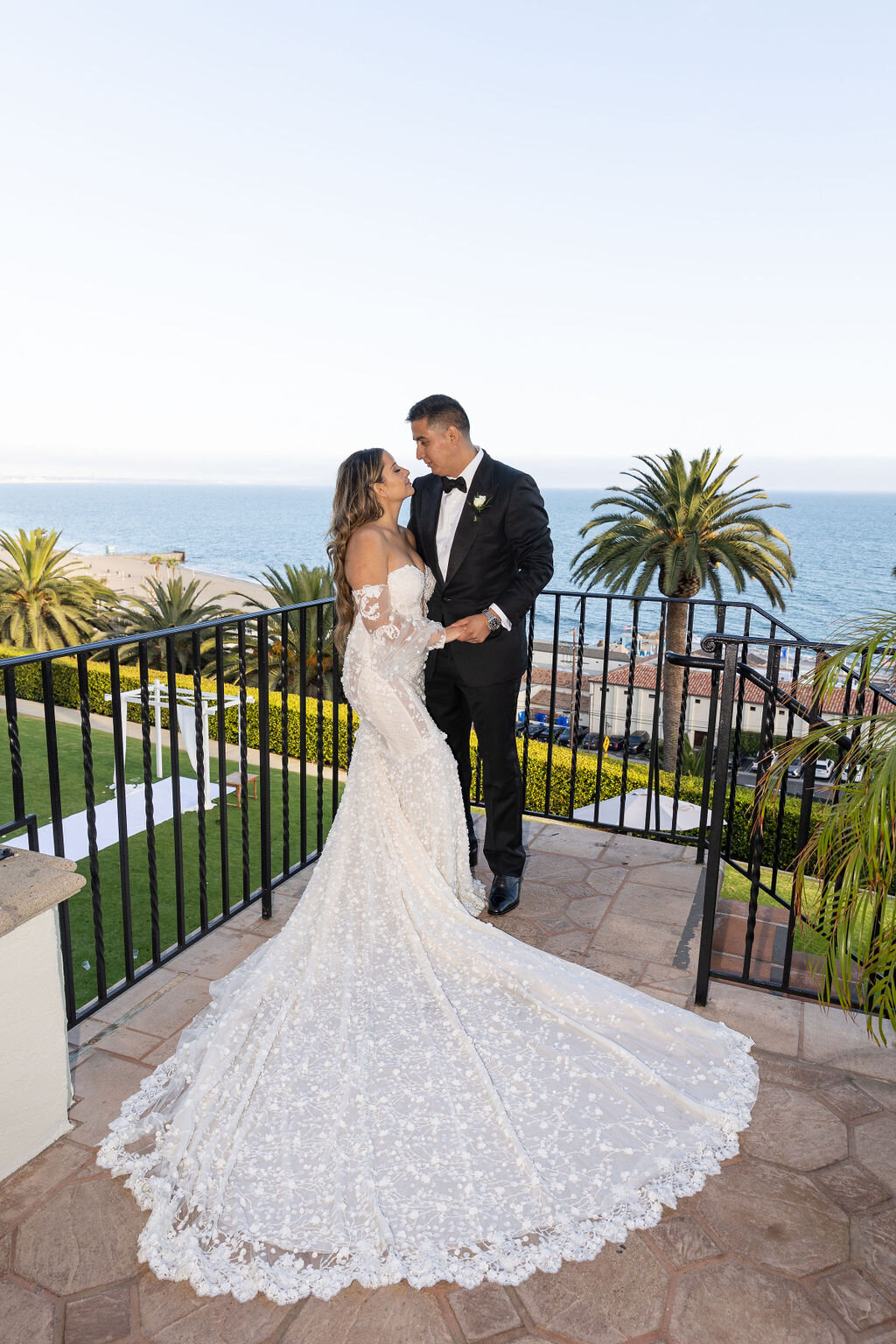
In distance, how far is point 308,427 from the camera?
400 feet

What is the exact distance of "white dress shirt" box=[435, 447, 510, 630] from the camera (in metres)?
3.09

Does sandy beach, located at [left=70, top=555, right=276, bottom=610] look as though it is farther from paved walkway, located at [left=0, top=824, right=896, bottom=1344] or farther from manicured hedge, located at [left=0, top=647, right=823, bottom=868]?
paved walkway, located at [left=0, top=824, right=896, bottom=1344]

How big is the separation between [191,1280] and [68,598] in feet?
67.6

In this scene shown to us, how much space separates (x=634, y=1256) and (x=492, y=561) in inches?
86.0

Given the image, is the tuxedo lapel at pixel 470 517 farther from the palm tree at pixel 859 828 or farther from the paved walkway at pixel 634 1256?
the paved walkway at pixel 634 1256

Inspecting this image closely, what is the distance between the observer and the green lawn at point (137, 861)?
498cm

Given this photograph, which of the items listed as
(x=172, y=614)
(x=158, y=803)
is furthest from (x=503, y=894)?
(x=172, y=614)

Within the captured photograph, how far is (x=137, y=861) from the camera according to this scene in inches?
254

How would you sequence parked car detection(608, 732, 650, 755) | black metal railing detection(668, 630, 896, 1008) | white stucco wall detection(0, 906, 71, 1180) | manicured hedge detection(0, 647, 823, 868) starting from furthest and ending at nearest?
1. parked car detection(608, 732, 650, 755)
2. manicured hedge detection(0, 647, 823, 868)
3. black metal railing detection(668, 630, 896, 1008)
4. white stucco wall detection(0, 906, 71, 1180)

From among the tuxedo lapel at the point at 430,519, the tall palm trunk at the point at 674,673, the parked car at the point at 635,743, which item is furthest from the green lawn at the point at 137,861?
the parked car at the point at 635,743

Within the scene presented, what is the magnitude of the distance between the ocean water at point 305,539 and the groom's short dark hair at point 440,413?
47.7 m

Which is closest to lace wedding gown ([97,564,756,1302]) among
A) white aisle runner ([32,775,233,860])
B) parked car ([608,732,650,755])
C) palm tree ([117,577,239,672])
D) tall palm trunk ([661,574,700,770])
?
white aisle runner ([32,775,233,860])

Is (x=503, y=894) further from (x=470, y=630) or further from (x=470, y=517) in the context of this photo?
(x=470, y=517)

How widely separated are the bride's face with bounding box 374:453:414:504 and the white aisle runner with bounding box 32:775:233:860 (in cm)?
321
